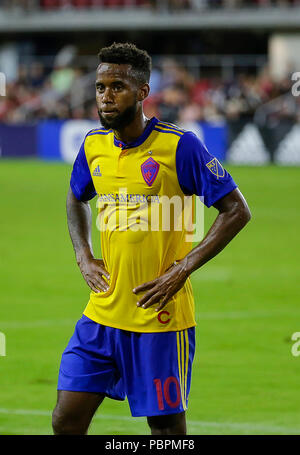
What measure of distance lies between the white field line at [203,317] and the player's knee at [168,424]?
16.5 feet

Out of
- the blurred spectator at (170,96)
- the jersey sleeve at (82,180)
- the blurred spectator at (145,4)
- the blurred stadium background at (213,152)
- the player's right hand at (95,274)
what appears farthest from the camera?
the blurred spectator at (145,4)

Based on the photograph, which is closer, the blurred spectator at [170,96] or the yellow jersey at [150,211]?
the yellow jersey at [150,211]

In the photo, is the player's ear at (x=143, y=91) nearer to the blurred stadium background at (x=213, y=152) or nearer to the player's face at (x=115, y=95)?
the player's face at (x=115, y=95)

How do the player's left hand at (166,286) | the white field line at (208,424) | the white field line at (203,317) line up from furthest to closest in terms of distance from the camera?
the white field line at (203,317) → the white field line at (208,424) → the player's left hand at (166,286)

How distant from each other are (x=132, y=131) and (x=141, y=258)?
2.01 ft

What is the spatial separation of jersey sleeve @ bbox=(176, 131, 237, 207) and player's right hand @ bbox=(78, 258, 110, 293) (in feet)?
2.13

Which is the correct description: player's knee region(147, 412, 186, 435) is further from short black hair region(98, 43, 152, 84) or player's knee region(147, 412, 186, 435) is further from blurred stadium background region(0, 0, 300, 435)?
blurred stadium background region(0, 0, 300, 435)

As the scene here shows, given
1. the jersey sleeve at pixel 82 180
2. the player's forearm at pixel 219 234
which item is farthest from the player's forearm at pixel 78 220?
the player's forearm at pixel 219 234

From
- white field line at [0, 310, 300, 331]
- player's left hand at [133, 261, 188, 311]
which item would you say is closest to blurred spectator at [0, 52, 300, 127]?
white field line at [0, 310, 300, 331]

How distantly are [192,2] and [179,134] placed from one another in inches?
1387

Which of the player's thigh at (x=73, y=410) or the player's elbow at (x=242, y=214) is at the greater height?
the player's elbow at (x=242, y=214)

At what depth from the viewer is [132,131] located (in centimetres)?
473

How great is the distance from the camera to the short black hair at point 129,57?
4.64 meters
